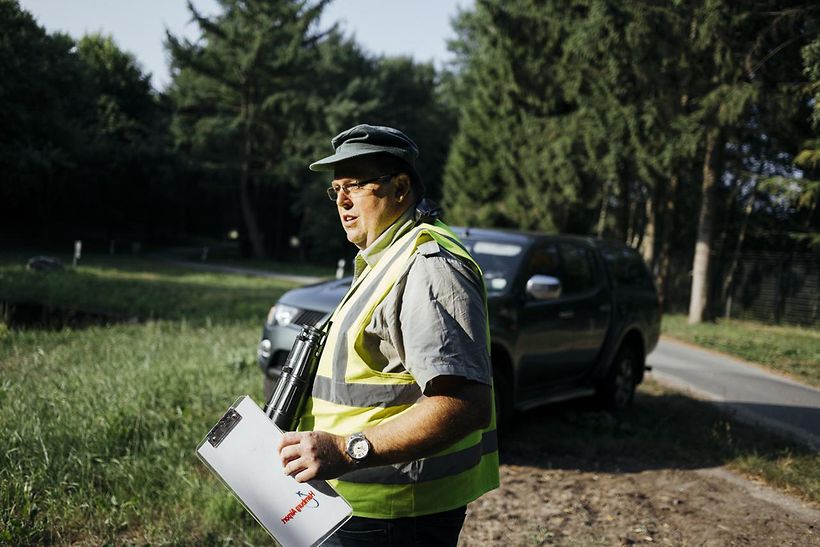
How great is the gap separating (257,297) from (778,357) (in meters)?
10.8

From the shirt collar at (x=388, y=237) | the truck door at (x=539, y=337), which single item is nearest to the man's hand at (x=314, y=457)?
the shirt collar at (x=388, y=237)

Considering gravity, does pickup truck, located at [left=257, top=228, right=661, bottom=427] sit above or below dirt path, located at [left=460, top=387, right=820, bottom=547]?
above

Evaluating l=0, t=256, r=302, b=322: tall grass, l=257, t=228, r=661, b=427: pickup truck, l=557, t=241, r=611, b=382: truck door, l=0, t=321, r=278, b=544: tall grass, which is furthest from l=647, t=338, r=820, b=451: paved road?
l=0, t=256, r=302, b=322: tall grass

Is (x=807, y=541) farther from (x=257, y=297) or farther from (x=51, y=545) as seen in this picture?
(x=257, y=297)

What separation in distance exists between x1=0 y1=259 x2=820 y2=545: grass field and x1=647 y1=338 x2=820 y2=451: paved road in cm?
60

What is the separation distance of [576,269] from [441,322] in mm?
5513

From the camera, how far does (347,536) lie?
2.02m

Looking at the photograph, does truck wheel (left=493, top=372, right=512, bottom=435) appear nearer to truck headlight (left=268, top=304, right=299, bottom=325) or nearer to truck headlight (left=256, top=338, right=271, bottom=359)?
truck headlight (left=268, top=304, right=299, bottom=325)

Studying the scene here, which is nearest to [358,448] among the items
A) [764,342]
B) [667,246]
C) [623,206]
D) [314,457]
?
[314,457]

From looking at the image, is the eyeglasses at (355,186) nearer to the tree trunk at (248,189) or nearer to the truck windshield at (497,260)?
the truck windshield at (497,260)

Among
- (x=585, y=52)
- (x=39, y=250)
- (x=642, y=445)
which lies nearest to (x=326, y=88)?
(x=39, y=250)

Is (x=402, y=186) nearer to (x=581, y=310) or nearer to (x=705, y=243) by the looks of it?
(x=581, y=310)

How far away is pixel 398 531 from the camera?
198 centimetres

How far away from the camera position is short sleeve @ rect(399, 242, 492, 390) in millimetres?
1754
